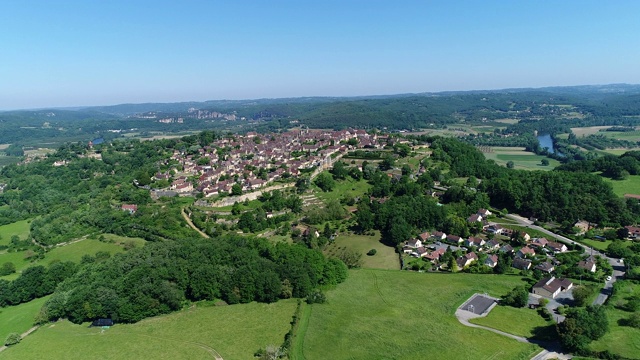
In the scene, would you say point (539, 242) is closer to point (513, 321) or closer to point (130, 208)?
point (513, 321)

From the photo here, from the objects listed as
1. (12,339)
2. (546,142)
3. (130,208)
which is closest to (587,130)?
(546,142)

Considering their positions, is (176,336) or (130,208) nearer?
(176,336)

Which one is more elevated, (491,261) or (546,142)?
(491,261)

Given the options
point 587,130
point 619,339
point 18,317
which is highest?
point 587,130

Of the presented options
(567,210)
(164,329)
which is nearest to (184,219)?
(164,329)

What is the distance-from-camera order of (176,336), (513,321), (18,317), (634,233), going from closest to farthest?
1. (176,336)
2. (513,321)
3. (18,317)
4. (634,233)

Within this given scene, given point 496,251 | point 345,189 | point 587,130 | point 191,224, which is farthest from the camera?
point 587,130

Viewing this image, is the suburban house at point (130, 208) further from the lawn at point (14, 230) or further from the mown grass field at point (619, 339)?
the mown grass field at point (619, 339)

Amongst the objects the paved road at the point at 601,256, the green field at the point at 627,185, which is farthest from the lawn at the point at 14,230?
the green field at the point at 627,185
